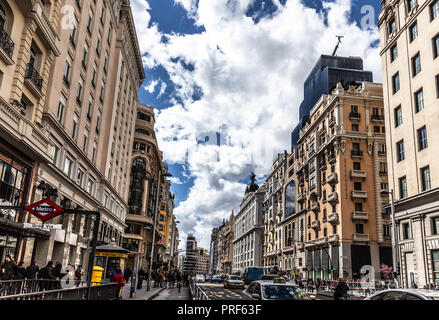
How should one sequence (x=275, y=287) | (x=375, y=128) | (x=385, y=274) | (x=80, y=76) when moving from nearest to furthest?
(x=275, y=287) → (x=80, y=76) → (x=385, y=274) → (x=375, y=128)

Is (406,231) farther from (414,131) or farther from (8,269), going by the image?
(8,269)

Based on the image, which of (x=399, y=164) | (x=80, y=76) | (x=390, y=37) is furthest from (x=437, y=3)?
(x=80, y=76)

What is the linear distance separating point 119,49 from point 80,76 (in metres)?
14.2

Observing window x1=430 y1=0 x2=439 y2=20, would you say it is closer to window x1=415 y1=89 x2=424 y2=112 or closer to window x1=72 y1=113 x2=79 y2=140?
window x1=415 y1=89 x2=424 y2=112

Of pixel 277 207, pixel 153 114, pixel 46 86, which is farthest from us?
pixel 277 207

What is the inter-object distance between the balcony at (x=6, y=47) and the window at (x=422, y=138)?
104 feet

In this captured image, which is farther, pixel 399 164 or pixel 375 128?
pixel 375 128

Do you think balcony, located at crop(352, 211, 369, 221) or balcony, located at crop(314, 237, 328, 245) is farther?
balcony, located at crop(314, 237, 328, 245)

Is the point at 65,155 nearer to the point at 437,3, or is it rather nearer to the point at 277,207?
the point at 437,3

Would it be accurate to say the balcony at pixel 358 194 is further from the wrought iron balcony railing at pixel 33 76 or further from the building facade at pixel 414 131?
the wrought iron balcony railing at pixel 33 76

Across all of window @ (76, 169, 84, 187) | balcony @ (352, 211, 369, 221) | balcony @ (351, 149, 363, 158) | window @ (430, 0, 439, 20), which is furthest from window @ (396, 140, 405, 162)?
window @ (76, 169, 84, 187)

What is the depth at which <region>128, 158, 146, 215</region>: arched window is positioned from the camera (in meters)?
70.5

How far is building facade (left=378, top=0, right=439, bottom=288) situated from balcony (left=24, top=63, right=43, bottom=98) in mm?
29487

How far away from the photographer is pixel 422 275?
31.6m
